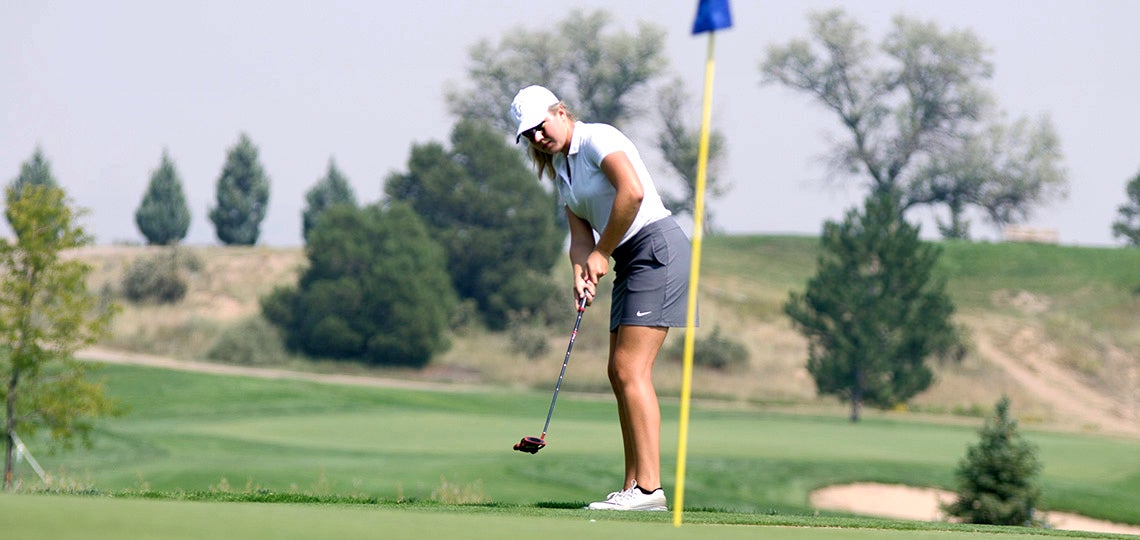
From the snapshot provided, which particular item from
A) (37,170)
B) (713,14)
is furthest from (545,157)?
(37,170)

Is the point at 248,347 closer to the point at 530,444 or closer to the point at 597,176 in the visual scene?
the point at 530,444

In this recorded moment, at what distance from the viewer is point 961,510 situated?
13914mm

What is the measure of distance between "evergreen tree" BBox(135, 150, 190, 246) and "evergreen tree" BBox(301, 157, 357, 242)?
459 centimetres

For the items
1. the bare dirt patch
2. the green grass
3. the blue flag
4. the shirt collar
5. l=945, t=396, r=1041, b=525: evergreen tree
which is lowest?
the bare dirt patch

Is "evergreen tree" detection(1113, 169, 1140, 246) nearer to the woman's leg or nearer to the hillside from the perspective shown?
the hillside

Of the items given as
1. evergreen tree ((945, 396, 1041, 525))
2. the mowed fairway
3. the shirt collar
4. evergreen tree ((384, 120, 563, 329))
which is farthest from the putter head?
evergreen tree ((384, 120, 563, 329))

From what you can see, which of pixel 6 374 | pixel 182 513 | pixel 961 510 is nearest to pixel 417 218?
pixel 6 374

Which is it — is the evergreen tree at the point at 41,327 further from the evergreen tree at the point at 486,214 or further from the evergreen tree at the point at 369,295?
the evergreen tree at the point at 486,214

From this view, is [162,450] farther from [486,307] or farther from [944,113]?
[944,113]

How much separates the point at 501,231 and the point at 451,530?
40.4m

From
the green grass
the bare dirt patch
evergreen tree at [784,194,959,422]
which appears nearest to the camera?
the green grass

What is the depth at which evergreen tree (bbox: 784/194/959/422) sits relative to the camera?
1214 inches

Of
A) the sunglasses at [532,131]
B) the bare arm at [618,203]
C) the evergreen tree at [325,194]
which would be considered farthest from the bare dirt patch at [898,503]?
the evergreen tree at [325,194]

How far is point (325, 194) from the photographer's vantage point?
53.8m
